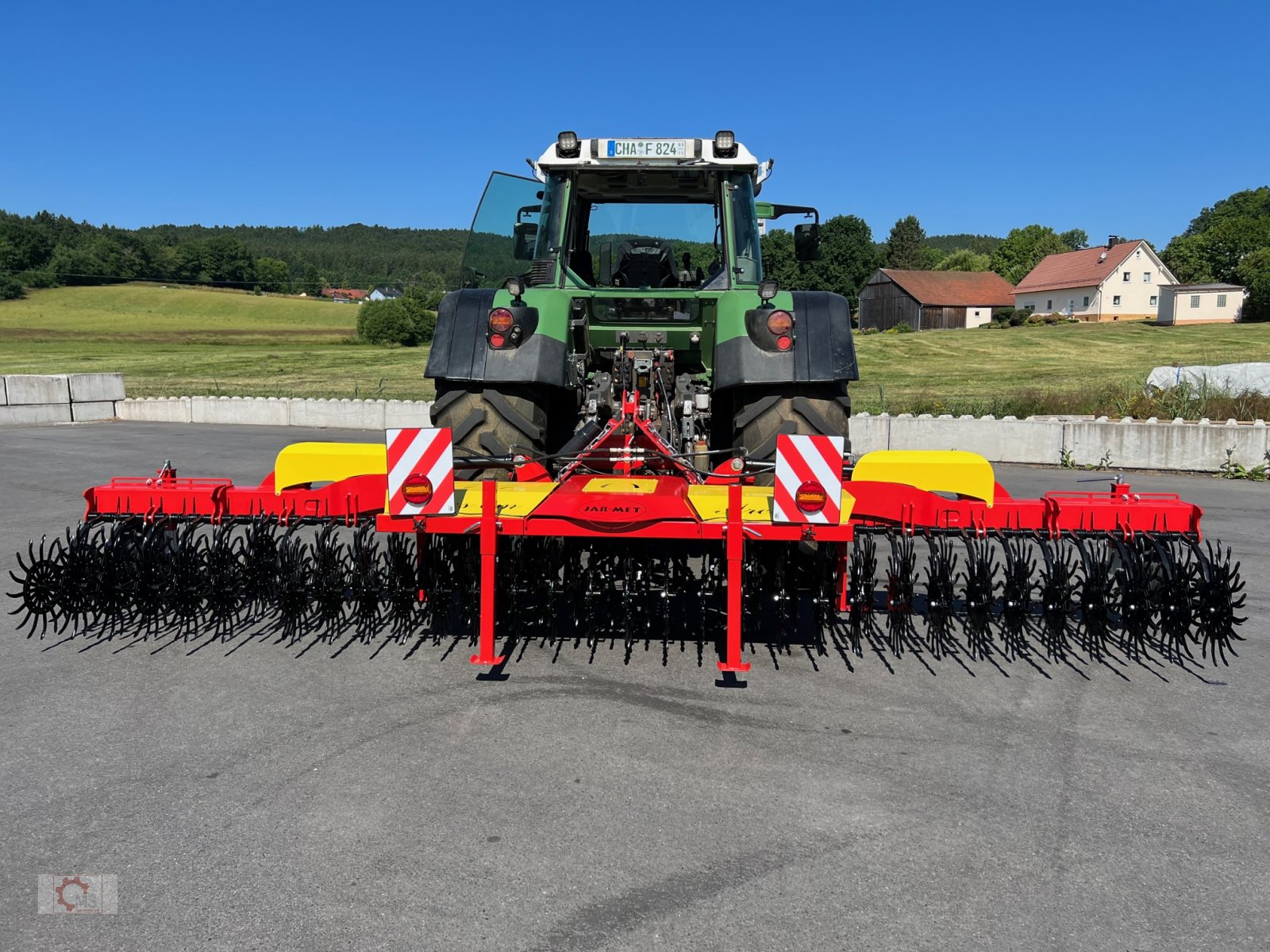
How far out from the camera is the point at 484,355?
210 inches

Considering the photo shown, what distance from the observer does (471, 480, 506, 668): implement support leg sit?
13.6 feet

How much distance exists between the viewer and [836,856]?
295 centimetres

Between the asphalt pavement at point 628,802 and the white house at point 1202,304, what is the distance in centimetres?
5488

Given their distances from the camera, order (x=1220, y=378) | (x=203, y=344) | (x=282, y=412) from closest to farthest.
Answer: (x=1220, y=378), (x=282, y=412), (x=203, y=344)

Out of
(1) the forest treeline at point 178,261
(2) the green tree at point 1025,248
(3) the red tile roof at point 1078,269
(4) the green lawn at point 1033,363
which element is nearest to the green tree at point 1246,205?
(2) the green tree at point 1025,248

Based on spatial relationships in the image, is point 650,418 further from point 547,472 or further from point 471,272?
point 471,272

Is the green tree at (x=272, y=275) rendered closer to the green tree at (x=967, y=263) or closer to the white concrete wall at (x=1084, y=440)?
the green tree at (x=967, y=263)

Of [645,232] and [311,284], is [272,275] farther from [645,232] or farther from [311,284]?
[645,232]

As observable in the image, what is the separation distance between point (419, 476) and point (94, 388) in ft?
60.1

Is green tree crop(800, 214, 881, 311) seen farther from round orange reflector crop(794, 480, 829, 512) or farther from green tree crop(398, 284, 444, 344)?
round orange reflector crop(794, 480, 829, 512)

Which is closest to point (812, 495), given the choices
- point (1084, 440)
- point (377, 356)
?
point (1084, 440)

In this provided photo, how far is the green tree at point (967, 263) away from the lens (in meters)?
93.3

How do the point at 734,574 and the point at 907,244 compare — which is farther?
the point at 907,244

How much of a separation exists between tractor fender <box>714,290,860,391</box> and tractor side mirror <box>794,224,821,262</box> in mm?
1117
